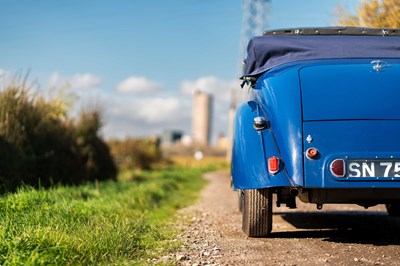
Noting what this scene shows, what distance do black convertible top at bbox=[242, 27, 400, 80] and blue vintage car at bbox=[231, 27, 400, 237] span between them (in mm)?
21

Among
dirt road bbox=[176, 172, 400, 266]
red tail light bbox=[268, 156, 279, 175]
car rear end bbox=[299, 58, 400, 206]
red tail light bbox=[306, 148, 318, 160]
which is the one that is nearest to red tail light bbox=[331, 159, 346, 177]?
car rear end bbox=[299, 58, 400, 206]

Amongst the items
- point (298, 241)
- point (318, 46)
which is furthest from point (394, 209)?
point (318, 46)

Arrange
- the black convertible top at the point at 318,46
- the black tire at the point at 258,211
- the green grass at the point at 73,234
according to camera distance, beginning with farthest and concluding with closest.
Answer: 1. the black convertible top at the point at 318,46
2. the black tire at the point at 258,211
3. the green grass at the point at 73,234

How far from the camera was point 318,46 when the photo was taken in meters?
7.12

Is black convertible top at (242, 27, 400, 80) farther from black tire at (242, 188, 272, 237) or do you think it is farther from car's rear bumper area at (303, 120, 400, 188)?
black tire at (242, 188, 272, 237)

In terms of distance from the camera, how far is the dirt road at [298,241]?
5527 mm

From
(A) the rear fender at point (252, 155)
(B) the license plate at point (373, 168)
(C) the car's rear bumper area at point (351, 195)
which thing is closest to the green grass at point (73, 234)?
(A) the rear fender at point (252, 155)

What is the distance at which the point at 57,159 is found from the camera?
14.3 meters

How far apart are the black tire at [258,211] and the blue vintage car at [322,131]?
1 centimetres

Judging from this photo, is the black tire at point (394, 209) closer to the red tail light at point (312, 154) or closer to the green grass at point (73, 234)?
the green grass at point (73, 234)

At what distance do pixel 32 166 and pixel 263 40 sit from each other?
22.0 feet

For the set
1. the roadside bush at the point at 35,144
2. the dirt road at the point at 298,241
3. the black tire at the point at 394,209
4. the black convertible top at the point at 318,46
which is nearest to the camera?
the dirt road at the point at 298,241

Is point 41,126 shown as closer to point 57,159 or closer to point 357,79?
point 57,159

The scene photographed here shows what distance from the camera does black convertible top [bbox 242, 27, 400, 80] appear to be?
6938 millimetres
